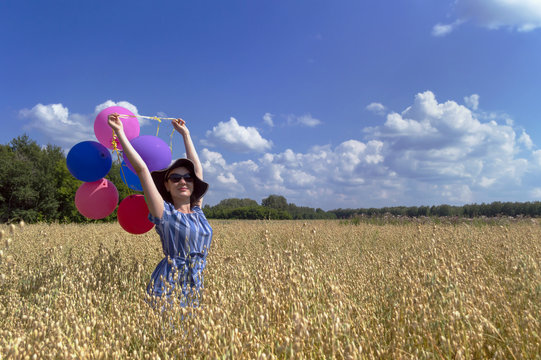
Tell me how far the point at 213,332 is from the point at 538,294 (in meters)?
1.86

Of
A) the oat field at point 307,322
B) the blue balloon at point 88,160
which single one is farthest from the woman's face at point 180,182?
the blue balloon at point 88,160

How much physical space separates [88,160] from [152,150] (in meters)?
0.80

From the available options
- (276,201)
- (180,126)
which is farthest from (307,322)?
(276,201)

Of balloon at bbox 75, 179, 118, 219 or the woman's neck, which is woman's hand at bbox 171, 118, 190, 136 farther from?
balloon at bbox 75, 179, 118, 219

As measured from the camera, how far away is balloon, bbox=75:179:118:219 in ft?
12.7

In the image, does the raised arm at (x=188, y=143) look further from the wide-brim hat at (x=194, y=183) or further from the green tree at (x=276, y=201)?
the green tree at (x=276, y=201)

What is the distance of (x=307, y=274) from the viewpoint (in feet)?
6.26

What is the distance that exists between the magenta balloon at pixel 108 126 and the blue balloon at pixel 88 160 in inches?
4.4

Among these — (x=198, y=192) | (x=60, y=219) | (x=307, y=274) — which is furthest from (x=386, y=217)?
(x=60, y=219)

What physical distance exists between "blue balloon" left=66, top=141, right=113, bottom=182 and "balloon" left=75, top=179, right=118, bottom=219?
122 mm

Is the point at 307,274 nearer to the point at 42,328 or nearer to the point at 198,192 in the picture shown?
the point at 42,328

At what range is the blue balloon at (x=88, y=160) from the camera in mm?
3725

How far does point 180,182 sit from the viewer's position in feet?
10.9

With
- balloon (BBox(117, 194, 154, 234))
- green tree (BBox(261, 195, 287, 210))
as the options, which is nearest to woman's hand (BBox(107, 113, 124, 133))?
balloon (BBox(117, 194, 154, 234))
